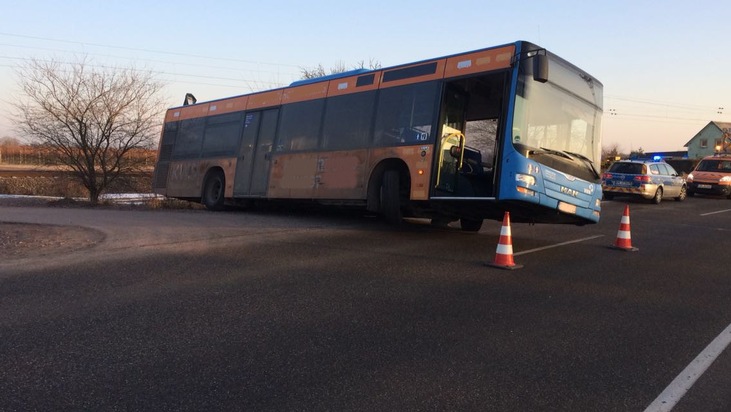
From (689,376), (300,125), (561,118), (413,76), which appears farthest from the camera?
(300,125)

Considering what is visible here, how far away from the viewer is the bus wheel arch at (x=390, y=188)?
10.4 metres

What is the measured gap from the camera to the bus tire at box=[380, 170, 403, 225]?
1040cm

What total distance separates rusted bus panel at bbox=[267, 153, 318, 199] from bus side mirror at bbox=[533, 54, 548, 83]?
5485 millimetres

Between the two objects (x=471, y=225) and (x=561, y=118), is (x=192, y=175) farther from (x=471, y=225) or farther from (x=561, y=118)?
(x=561, y=118)

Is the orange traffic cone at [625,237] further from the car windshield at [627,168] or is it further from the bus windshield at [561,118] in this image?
the car windshield at [627,168]

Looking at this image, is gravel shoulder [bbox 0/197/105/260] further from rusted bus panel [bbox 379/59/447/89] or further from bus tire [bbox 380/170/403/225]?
rusted bus panel [bbox 379/59/447/89]

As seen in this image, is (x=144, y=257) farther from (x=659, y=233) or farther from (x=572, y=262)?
(x=659, y=233)

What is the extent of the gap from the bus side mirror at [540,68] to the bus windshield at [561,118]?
11.5 inches

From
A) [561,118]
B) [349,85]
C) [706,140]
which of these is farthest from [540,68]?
[706,140]

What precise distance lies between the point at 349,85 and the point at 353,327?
767 centimetres

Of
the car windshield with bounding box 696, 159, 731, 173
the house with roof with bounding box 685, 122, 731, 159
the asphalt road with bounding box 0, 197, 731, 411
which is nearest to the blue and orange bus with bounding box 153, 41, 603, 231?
the asphalt road with bounding box 0, 197, 731, 411

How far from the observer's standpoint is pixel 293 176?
1284cm

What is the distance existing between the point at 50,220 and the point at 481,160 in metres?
9.11

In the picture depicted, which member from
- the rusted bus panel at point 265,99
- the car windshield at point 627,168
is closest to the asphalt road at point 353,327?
the rusted bus panel at point 265,99
